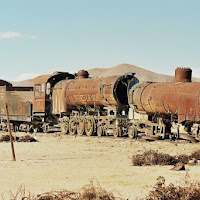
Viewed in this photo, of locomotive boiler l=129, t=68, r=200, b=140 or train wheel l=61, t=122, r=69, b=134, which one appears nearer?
locomotive boiler l=129, t=68, r=200, b=140

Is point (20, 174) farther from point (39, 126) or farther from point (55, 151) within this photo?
point (39, 126)

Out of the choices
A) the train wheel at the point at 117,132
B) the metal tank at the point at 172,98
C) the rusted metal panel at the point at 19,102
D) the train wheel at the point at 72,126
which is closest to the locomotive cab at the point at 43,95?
the rusted metal panel at the point at 19,102

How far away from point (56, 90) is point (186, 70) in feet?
39.6

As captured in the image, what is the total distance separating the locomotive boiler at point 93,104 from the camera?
26.6 m

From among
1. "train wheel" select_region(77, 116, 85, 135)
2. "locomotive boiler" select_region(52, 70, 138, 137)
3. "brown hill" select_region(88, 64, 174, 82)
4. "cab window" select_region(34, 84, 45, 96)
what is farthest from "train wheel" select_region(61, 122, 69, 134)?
"brown hill" select_region(88, 64, 174, 82)

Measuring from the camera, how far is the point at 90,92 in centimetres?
2800

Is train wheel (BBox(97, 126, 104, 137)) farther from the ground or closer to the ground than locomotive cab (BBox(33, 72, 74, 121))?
closer to the ground

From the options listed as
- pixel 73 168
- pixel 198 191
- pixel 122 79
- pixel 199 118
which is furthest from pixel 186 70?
pixel 198 191

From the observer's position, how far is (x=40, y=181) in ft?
38.6

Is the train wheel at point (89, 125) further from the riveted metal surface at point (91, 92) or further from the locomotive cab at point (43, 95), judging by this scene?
the locomotive cab at point (43, 95)

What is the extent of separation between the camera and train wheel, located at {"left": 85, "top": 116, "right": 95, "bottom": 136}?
2834 cm

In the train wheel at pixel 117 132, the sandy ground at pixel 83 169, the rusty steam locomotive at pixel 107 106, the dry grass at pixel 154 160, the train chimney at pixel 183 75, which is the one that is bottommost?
the sandy ground at pixel 83 169

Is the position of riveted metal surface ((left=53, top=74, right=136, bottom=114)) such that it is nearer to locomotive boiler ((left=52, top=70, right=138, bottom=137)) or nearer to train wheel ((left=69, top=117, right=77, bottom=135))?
locomotive boiler ((left=52, top=70, right=138, bottom=137))

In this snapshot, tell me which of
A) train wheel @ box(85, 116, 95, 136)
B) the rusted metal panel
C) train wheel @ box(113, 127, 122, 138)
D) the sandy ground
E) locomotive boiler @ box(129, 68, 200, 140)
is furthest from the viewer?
the rusted metal panel
